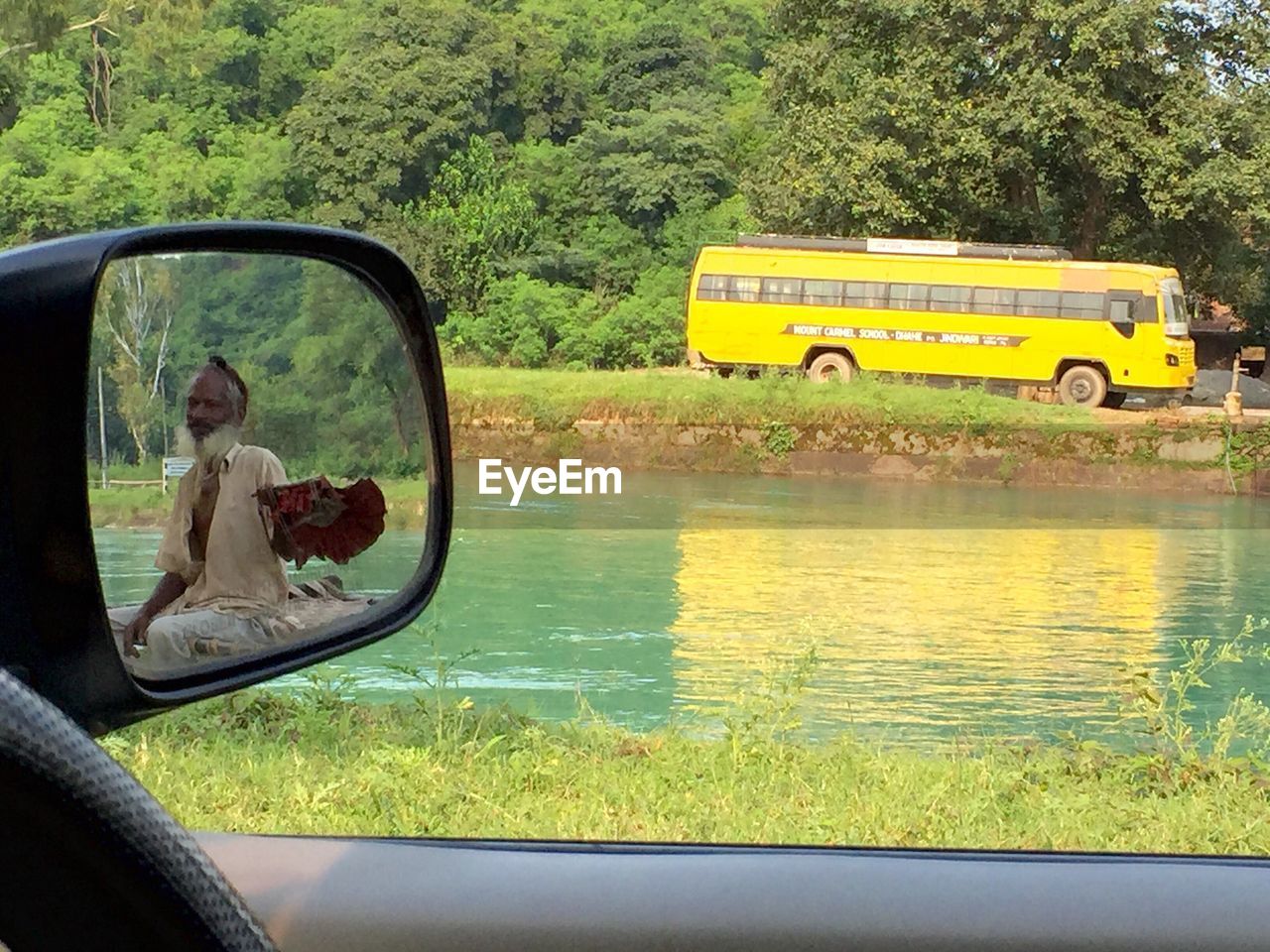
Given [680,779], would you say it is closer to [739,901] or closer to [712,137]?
[739,901]

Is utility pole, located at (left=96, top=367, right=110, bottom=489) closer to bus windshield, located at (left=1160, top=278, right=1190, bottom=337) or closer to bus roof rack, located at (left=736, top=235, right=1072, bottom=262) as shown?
bus roof rack, located at (left=736, top=235, right=1072, bottom=262)

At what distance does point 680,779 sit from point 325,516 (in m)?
1.09

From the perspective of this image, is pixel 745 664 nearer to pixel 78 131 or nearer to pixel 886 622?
pixel 886 622

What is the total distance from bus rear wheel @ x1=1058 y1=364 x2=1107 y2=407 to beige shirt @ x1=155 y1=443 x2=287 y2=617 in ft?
27.2

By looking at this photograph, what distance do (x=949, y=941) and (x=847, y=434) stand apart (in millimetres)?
7057

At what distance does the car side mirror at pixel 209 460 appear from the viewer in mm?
415

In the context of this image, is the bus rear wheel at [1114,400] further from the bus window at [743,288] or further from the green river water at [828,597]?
the bus window at [743,288]

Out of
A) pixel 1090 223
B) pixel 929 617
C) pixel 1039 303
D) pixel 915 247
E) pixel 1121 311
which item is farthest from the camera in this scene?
pixel 1090 223

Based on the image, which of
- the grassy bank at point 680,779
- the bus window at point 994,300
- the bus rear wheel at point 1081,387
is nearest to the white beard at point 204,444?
the grassy bank at point 680,779

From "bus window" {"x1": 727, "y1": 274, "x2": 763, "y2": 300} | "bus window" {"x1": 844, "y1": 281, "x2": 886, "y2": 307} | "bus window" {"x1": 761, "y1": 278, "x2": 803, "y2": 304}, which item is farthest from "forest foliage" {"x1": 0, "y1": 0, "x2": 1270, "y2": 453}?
"bus window" {"x1": 844, "y1": 281, "x2": 886, "y2": 307}

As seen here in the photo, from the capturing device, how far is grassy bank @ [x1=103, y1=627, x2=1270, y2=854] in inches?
53.3

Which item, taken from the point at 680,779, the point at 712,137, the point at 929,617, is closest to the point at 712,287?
the point at 712,137

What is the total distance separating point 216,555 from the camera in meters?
0.50

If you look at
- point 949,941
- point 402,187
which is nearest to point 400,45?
point 402,187
